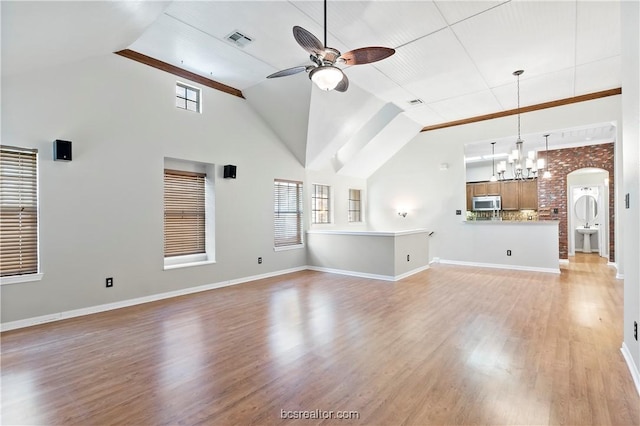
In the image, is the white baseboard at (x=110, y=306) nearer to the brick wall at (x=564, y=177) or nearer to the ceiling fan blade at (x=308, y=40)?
the ceiling fan blade at (x=308, y=40)

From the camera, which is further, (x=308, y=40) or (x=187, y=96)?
(x=187, y=96)

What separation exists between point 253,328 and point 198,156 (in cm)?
308

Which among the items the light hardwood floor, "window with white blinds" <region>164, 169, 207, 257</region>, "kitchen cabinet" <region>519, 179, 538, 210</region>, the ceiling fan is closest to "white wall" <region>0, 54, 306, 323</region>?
"window with white blinds" <region>164, 169, 207, 257</region>

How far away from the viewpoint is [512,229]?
685cm

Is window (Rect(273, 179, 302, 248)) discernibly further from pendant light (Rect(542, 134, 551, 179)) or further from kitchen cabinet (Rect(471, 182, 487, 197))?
kitchen cabinet (Rect(471, 182, 487, 197))

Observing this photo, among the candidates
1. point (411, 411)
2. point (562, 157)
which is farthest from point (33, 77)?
point (562, 157)

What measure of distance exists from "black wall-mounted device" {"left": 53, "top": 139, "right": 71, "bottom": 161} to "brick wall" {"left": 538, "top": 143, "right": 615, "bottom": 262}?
33.9 ft

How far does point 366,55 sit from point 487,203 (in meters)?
8.13

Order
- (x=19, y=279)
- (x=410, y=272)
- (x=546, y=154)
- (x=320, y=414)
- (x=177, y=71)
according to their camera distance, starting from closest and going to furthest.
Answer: (x=320, y=414) → (x=19, y=279) → (x=177, y=71) → (x=410, y=272) → (x=546, y=154)

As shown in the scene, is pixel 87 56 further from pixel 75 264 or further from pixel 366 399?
pixel 366 399

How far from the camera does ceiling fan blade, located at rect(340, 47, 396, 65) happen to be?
2705mm

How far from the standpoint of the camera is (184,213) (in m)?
5.16

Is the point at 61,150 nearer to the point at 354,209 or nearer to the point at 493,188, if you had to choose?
the point at 354,209

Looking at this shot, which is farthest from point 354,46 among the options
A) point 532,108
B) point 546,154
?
point 546,154
